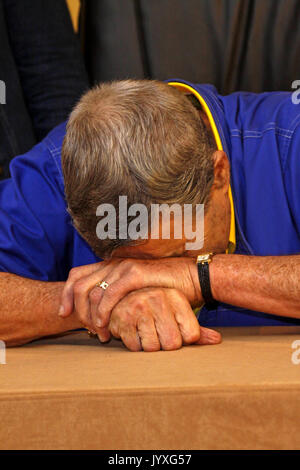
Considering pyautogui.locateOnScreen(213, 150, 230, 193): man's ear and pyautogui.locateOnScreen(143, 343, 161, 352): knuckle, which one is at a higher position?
pyautogui.locateOnScreen(213, 150, 230, 193): man's ear

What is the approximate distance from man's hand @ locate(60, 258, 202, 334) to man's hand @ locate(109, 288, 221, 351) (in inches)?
0.6

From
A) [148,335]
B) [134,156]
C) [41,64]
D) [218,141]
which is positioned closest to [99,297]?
[148,335]

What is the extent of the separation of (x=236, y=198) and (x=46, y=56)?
0.59 metres

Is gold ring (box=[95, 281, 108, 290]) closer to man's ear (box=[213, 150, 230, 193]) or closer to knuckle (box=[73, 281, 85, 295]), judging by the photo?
knuckle (box=[73, 281, 85, 295])

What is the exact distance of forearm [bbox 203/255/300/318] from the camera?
2.94 ft

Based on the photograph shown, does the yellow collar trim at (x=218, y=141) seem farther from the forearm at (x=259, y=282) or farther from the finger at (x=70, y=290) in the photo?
the finger at (x=70, y=290)

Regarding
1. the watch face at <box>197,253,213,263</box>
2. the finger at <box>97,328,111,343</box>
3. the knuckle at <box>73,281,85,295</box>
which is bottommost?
the finger at <box>97,328,111,343</box>

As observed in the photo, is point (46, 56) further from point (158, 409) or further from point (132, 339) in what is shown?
point (158, 409)

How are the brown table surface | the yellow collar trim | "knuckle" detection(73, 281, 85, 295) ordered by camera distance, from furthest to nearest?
the yellow collar trim
"knuckle" detection(73, 281, 85, 295)
the brown table surface

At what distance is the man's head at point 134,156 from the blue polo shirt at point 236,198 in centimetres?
17

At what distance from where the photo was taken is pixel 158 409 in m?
0.68

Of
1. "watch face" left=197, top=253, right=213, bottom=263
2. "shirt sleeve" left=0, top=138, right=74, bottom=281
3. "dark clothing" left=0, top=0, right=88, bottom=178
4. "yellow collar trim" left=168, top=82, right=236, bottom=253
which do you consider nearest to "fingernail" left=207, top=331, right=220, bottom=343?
"watch face" left=197, top=253, right=213, bottom=263

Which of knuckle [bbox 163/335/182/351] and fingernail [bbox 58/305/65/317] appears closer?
knuckle [bbox 163/335/182/351]

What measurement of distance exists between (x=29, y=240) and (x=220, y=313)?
0.35 m
